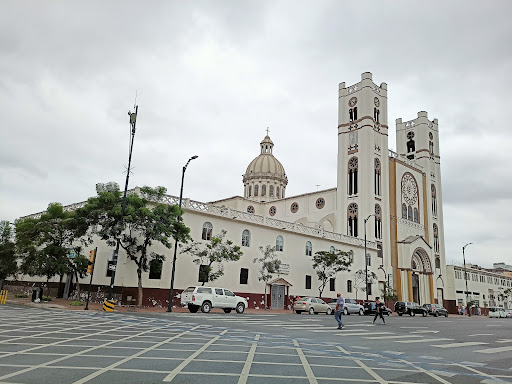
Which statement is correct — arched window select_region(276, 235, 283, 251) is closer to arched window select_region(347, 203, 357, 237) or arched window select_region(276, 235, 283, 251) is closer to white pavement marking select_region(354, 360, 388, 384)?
arched window select_region(347, 203, 357, 237)

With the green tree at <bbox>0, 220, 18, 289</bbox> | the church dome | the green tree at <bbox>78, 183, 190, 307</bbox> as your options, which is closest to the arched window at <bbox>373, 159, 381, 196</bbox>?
the church dome

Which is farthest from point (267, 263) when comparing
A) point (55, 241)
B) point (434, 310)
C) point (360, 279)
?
point (434, 310)

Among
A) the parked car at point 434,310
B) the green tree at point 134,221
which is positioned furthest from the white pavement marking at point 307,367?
the parked car at point 434,310

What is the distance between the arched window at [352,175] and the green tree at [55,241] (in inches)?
1431

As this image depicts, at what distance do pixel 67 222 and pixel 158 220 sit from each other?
5.93 meters

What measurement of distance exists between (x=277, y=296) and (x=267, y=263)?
408 cm

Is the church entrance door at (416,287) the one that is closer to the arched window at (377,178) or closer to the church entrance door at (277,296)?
the arched window at (377,178)

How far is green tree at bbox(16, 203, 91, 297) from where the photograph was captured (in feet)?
86.6

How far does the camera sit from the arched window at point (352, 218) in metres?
52.7

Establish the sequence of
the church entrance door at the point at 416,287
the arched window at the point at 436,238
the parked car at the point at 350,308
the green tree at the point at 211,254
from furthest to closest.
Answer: the arched window at the point at 436,238
the church entrance door at the point at 416,287
the parked car at the point at 350,308
the green tree at the point at 211,254

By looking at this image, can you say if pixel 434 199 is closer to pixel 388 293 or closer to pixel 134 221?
pixel 388 293

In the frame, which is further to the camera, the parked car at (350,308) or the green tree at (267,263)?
the green tree at (267,263)

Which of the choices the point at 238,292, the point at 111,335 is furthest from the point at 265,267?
the point at 111,335

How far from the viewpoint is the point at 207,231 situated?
1266 inches
